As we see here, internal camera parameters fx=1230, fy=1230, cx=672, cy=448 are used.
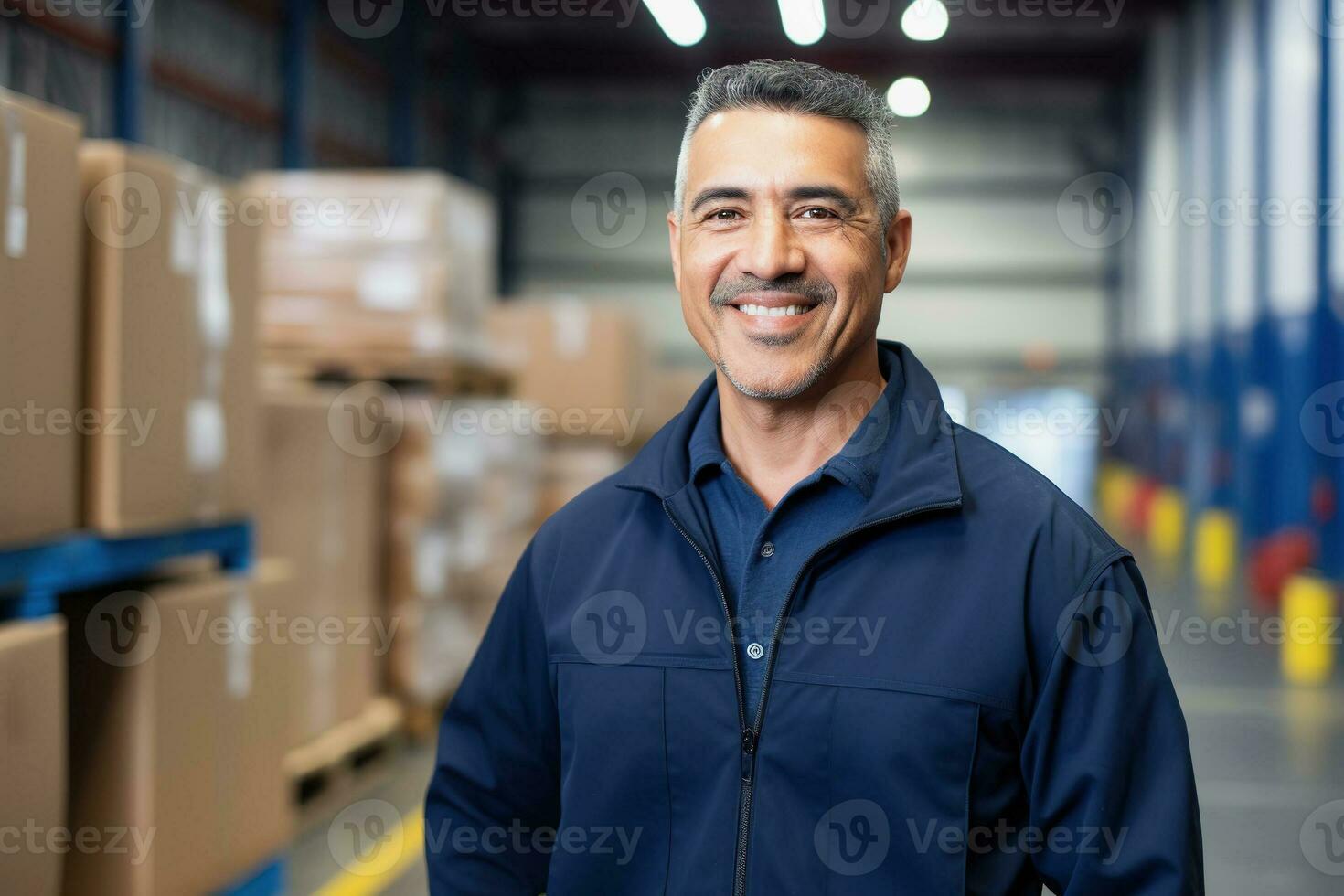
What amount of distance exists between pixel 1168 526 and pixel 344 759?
34.9 ft

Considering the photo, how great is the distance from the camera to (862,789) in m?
1.40

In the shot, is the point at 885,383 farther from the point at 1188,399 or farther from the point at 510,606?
the point at 1188,399

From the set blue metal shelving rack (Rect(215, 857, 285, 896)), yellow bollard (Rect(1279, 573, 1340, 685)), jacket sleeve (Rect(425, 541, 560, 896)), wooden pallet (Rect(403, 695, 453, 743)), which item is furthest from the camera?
yellow bollard (Rect(1279, 573, 1340, 685))

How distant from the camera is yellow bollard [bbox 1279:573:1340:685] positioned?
6.59 meters

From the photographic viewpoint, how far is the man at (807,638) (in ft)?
4.55

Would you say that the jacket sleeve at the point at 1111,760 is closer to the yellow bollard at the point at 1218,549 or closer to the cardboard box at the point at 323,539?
the cardboard box at the point at 323,539

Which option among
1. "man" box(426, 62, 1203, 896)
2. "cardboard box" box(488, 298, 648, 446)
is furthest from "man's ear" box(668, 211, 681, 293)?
"cardboard box" box(488, 298, 648, 446)

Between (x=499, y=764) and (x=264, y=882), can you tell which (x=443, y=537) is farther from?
(x=499, y=764)

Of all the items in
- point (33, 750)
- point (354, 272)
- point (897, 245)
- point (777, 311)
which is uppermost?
point (354, 272)

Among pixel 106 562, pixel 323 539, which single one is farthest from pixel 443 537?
pixel 106 562

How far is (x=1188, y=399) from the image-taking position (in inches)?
510

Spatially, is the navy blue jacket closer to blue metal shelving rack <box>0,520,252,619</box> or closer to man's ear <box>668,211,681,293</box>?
man's ear <box>668,211,681,293</box>

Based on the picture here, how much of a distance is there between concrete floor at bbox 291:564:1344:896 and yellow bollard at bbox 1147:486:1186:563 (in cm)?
541

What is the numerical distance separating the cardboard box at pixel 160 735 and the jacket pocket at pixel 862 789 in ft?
6.05
